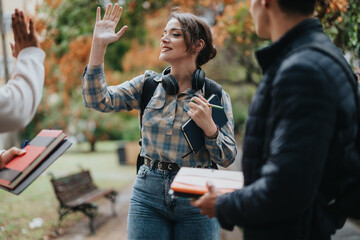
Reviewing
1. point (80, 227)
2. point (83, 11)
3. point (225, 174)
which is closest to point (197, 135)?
point (225, 174)

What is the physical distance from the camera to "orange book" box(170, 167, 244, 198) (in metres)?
1.53

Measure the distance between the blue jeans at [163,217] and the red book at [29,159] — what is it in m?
0.65

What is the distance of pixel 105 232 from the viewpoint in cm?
645

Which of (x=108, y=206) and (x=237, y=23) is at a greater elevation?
(x=237, y=23)

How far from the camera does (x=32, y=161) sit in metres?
1.80

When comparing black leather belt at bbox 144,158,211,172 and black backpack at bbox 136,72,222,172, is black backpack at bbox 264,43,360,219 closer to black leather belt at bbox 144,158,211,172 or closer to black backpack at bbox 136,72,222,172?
black leather belt at bbox 144,158,211,172

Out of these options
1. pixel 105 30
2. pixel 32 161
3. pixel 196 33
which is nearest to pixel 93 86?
pixel 105 30

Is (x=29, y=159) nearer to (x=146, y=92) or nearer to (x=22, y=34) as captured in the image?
(x=22, y=34)

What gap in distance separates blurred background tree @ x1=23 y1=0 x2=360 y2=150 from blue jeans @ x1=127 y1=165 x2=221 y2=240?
4.70ft

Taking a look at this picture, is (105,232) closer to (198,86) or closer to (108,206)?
(108,206)

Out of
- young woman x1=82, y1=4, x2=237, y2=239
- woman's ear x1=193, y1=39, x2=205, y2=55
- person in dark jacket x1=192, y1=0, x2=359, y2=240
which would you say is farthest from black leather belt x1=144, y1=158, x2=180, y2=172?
woman's ear x1=193, y1=39, x2=205, y2=55

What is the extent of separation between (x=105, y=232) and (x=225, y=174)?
537cm

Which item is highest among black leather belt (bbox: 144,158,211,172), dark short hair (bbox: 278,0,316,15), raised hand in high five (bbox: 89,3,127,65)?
dark short hair (bbox: 278,0,316,15)

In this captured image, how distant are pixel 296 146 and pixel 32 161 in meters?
1.34
